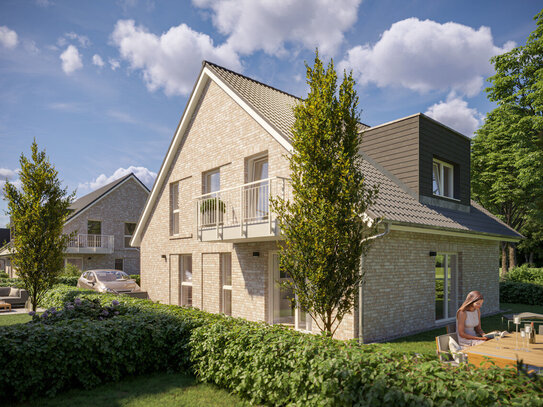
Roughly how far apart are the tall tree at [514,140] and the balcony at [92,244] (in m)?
27.8

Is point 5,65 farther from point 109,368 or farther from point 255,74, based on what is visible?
point 109,368

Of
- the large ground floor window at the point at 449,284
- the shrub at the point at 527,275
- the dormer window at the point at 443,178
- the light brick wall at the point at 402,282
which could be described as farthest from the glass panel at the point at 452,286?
the shrub at the point at 527,275

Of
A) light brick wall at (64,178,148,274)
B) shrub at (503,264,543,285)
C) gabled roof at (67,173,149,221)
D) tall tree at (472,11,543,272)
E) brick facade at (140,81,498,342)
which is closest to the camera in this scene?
brick facade at (140,81,498,342)

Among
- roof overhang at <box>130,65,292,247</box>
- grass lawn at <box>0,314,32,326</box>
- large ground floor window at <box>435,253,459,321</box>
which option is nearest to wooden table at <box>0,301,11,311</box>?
grass lawn at <box>0,314,32,326</box>

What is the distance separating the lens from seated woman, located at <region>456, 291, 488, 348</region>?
6.88m

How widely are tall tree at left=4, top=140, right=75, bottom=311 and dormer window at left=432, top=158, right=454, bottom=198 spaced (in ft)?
43.2

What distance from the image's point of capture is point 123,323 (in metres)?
6.78

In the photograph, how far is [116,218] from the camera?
1237 inches

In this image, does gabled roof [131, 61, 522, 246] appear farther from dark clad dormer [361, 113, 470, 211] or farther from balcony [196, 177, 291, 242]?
balcony [196, 177, 291, 242]

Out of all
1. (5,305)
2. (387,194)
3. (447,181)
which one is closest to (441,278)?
(447,181)

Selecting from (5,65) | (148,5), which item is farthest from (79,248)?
(148,5)

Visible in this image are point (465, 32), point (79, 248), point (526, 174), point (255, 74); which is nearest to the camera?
point (465, 32)

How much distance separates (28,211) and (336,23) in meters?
11.5

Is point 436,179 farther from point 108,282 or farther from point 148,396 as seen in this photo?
point 108,282
